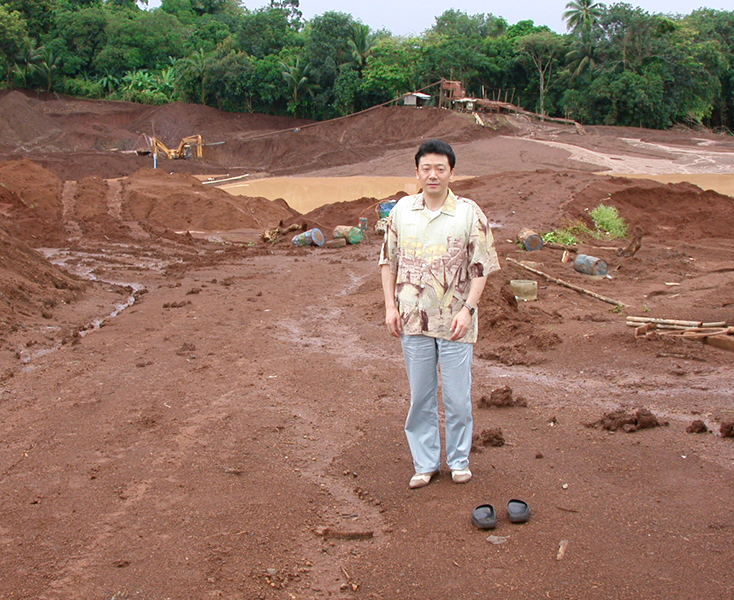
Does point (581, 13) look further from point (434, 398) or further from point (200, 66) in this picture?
point (434, 398)

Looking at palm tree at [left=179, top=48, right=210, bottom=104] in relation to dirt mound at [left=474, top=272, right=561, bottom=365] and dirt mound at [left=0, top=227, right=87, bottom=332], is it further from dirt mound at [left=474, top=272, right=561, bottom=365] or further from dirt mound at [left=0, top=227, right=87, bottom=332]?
dirt mound at [left=474, top=272, right=561, bottom=365]

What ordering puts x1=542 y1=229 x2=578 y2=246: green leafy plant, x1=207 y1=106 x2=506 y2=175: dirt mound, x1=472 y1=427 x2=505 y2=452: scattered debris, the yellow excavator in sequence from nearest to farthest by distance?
1. x1=472 y1=427 x2=505 y2=452: scattered debris
2. x1=542 y1=229 x2=578 y2=246: green leafy plant
3. the yellow excavator
4. x1=207 y1=106 x2=506 y2=175: dirt mound

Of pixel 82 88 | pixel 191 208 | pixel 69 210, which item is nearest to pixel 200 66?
pixel 82 88

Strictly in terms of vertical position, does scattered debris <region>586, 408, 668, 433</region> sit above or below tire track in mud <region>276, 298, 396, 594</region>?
above

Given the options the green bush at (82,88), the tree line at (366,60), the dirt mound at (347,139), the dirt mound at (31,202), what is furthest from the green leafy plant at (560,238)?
the green bush at (82,88)

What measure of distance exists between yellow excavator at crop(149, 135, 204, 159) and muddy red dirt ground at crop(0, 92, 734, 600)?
29111 mm

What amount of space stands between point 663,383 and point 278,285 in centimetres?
762

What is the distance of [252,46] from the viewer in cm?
6200

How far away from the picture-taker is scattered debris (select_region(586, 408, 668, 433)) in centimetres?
498

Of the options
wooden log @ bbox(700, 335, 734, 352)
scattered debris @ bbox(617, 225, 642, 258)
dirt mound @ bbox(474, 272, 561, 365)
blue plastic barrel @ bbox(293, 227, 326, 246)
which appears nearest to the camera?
wooden log @ bbox(700, 335, 734, 352)

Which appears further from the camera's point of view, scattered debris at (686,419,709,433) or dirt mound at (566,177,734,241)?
dirt mound at (566,177,734,241)

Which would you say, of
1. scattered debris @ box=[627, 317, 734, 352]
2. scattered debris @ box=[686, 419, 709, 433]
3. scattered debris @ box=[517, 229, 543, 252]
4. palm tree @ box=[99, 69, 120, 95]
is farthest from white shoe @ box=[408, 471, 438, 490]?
palm tree @ box=[99, 69, 120, 95]

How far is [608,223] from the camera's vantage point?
17047 mm

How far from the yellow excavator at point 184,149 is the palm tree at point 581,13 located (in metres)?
28.2
